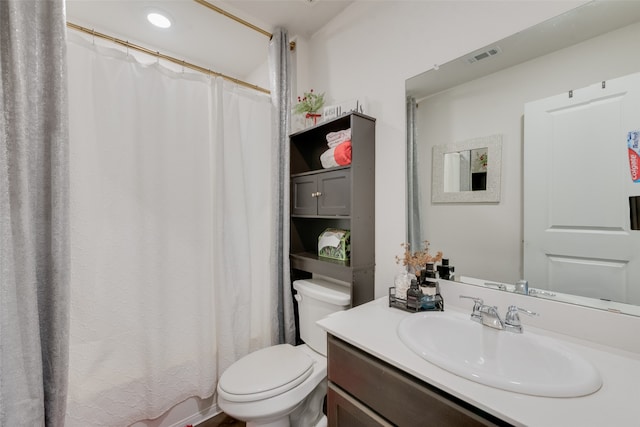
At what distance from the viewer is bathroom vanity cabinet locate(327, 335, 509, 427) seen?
0.66 m

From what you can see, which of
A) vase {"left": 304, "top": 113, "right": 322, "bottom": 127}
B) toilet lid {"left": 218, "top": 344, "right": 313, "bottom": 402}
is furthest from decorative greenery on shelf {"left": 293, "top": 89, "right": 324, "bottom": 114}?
toilet lid {"left": 218, "top": 344, "right": 313, "bottom": 402}

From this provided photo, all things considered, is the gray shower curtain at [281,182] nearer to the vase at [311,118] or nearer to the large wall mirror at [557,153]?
the vase at [311,118]

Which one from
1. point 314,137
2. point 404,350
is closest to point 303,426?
point 404,350

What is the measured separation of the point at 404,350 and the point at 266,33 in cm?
194

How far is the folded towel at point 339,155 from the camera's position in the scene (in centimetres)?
140

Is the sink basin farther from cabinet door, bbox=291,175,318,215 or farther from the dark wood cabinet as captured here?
cabinet door, bbox=291,175,318,215

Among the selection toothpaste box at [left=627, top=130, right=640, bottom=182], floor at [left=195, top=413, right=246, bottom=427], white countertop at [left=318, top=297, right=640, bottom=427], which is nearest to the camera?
white countertop at [left=318, top=297, right=640, bottom=427]

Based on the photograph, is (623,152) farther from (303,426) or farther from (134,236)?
(134,236)

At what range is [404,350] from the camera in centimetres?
82

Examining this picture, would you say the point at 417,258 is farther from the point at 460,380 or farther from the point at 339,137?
the point at 339,137

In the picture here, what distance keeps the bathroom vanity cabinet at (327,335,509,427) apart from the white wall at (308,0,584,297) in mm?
596

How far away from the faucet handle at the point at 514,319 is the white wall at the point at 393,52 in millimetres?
407

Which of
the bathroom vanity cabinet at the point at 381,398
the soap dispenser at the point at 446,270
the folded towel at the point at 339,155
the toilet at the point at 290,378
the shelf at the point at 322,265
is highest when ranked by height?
the folded towel at the point at 339,155

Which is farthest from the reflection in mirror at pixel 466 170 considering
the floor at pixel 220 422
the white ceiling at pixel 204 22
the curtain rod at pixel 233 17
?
the floor at pixel 220 422
